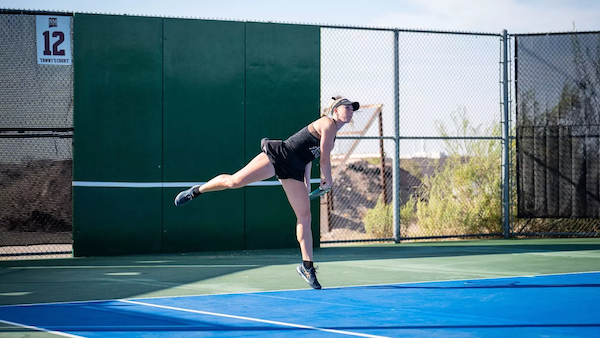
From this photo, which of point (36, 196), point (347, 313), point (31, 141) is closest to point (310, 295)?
point (347, 313)

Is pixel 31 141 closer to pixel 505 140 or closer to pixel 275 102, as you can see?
pixel 275 102

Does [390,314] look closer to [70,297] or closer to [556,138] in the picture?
[70,297]

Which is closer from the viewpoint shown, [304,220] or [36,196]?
[304,220]

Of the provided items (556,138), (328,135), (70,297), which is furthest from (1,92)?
(556,138)

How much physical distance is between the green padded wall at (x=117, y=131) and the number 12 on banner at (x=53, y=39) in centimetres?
15

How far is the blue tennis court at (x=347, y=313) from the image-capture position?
17.6ft

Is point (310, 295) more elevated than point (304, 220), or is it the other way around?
point (304, 220)

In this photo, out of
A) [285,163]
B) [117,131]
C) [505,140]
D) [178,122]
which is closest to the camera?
[285,163]

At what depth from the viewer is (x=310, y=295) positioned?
712cm

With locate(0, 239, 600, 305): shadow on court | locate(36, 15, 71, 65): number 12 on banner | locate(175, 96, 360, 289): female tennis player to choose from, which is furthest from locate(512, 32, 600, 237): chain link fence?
locate(36, 15, 71, 65): number 12 on banner

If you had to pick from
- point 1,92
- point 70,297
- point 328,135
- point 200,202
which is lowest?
point 70,297

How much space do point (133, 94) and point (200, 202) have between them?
2.12 meters

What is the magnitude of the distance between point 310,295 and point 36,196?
5.83 meters

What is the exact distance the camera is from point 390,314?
6.05m
